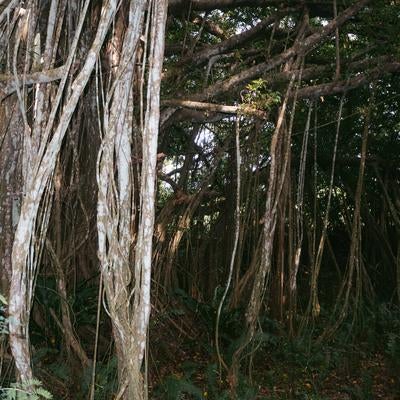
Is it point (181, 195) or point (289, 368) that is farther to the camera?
point (181, 195)

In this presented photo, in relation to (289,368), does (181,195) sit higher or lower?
higher

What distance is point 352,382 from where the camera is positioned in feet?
13.8

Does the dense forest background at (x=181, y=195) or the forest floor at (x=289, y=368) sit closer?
the dense forest background at (x=181, y=195)

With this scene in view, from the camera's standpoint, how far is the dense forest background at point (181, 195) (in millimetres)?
2096

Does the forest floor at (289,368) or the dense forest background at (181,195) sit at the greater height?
the dense forest background at (181,195)

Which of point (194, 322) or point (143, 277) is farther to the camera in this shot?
point (194, 322)

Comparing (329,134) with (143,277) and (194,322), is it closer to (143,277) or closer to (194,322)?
(194,322)

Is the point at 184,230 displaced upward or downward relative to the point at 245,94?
downward

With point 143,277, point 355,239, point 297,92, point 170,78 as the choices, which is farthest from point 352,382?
point 143,277

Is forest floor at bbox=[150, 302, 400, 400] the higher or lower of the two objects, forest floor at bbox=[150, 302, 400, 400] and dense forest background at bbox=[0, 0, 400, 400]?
the lower

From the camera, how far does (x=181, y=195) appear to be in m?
4.48

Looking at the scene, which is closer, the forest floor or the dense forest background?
the dense forest background

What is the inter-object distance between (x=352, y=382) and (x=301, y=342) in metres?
0.45

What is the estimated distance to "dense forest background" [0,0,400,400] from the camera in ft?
6.88
